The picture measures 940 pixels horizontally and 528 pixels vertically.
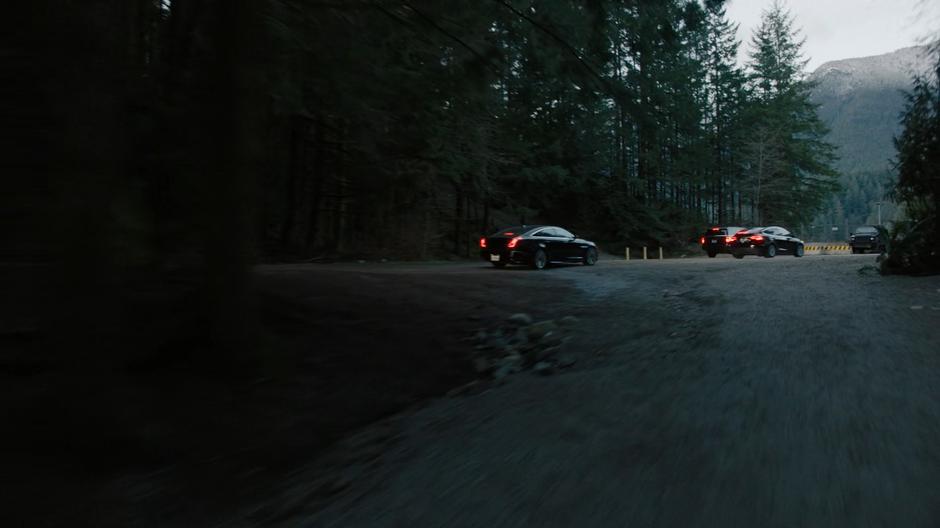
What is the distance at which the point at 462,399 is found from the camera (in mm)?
4832

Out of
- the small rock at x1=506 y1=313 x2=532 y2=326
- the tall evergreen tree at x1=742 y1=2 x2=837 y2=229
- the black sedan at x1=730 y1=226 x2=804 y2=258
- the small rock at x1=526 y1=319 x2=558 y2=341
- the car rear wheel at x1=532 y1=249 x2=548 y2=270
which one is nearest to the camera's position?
the small rock at x1=526 y1=319 x2=558 y2=341

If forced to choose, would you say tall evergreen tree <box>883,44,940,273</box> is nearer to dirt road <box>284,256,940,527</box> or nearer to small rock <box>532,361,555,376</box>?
dirt road <box>284,256,940,527</box>

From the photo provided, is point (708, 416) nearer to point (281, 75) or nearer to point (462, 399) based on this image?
point (462, 399)

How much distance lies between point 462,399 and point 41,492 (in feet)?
9.33

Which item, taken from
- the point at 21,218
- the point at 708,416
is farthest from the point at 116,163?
the point at 708,416

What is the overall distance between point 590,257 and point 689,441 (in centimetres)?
1777

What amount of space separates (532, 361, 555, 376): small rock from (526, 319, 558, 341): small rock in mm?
1193

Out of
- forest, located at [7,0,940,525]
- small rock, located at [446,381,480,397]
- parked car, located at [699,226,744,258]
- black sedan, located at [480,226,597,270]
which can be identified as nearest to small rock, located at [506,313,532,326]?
forest, located at [7,0,940,525]

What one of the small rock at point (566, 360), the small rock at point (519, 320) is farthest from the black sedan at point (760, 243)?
the small rock at point (566, 360)

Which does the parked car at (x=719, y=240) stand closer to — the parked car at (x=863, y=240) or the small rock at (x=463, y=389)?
the parked car at (x=863, y=240)

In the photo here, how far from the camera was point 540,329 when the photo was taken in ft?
24.7

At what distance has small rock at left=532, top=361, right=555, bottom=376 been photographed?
217 inches

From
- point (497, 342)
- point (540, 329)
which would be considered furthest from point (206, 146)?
point (540, 329)

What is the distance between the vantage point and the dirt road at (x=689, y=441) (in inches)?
103
